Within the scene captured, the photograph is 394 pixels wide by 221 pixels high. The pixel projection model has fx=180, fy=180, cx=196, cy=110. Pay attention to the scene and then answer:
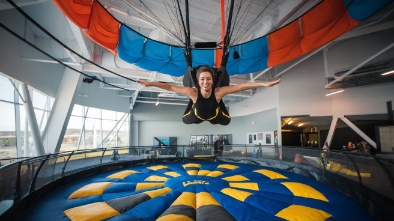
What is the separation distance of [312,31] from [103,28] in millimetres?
5941

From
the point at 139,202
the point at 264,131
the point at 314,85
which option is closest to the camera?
the point at 139,202

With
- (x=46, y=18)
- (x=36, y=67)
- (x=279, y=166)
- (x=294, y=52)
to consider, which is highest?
(x=46, y=18)

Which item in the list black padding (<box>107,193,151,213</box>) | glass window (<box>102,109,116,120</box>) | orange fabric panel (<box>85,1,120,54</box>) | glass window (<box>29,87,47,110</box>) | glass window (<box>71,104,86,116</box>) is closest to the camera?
black padding (<box>107,193,151,213</box>)

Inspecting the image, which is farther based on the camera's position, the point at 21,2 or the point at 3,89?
the point at 3,89

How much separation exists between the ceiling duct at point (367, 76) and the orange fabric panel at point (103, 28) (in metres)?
11.0

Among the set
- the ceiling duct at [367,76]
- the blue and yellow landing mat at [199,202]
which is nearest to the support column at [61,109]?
the blue and yellow landing mat at [199,202]

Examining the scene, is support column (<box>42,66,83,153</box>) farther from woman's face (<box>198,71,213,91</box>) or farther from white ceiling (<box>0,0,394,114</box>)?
woman's face (<box>198,71,213,91</box>)

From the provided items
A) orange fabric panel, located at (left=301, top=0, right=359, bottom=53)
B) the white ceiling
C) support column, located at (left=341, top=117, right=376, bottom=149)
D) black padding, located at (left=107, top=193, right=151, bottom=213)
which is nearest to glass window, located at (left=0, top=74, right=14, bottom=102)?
the white ceiling

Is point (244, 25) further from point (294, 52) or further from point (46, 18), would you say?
point (46, 18)

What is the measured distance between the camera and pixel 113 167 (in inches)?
246

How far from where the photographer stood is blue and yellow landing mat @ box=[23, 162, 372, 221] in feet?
9.06

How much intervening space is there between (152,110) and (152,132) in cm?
247

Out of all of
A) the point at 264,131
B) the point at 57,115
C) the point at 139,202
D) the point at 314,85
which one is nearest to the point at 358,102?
the point at 314,85

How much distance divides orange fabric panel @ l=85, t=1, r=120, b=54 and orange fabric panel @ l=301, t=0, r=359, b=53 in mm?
5453
